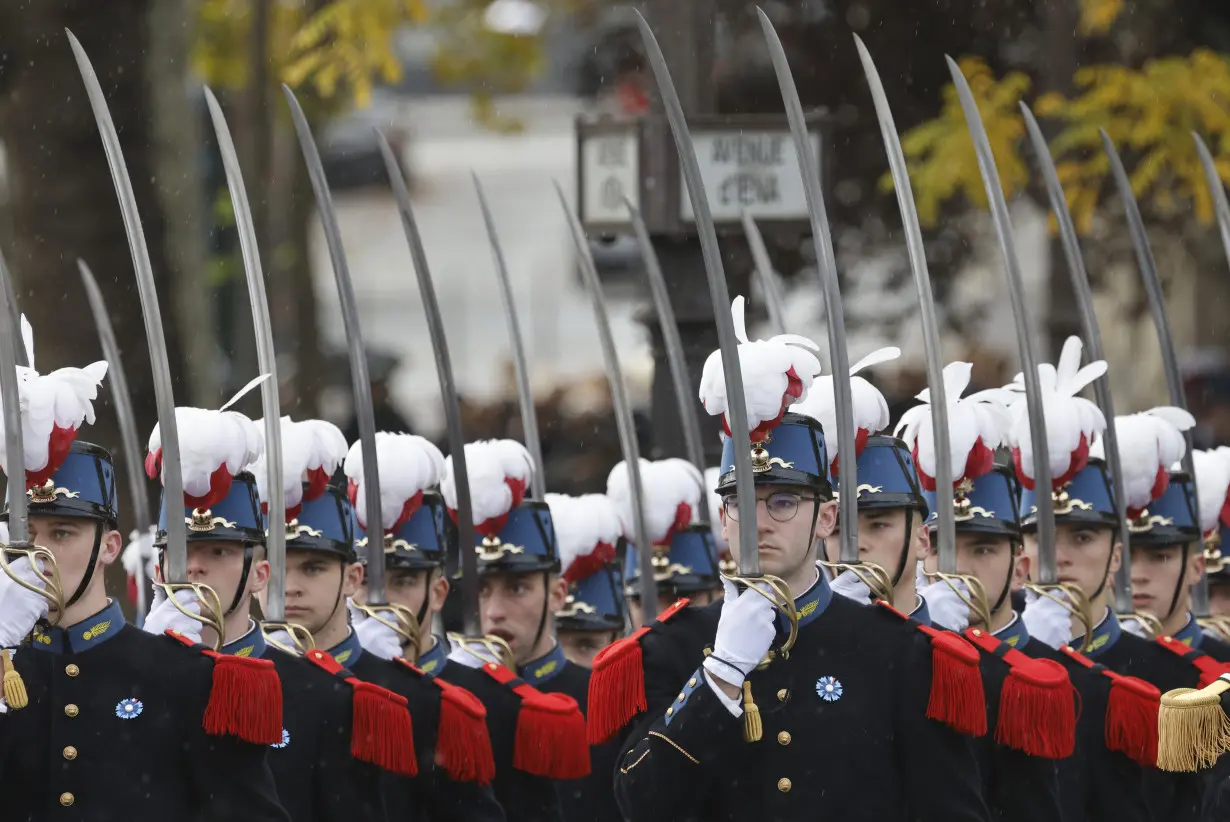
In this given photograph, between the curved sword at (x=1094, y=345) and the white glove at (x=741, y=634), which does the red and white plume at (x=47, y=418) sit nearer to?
the white glove at (x=741, y=634)

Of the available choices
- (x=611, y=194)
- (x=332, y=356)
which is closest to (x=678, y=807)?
(x=611, y=194)

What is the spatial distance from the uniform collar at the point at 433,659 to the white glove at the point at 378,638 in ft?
0.40

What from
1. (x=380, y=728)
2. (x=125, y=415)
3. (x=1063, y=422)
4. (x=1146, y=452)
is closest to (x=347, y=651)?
(x=380, y=728)

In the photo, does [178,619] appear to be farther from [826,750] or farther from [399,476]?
[826,750]

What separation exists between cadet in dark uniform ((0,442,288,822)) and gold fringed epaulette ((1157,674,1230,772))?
8.40ft

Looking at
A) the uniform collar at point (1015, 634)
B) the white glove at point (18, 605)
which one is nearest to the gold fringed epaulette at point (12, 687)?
the white glove at point (18, 605)

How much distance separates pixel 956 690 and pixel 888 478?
1.12 metres

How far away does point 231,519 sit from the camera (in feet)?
22.9

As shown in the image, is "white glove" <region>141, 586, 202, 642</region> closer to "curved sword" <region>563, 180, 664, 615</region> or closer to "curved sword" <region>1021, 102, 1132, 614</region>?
"curved sword" <region>563, 180, 664, 615</region>

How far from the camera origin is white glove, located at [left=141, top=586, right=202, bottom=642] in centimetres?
677

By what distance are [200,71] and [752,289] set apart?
5481mm

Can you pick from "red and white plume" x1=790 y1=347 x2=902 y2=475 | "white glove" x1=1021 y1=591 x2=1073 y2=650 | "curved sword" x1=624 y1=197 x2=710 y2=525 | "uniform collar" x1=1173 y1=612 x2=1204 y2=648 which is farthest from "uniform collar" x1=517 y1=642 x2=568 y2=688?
"uniform collar" x1=1173 y1=612 x2=1204 y2=648

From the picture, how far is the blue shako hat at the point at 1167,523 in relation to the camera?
9.24m

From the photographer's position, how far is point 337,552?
305 inches
